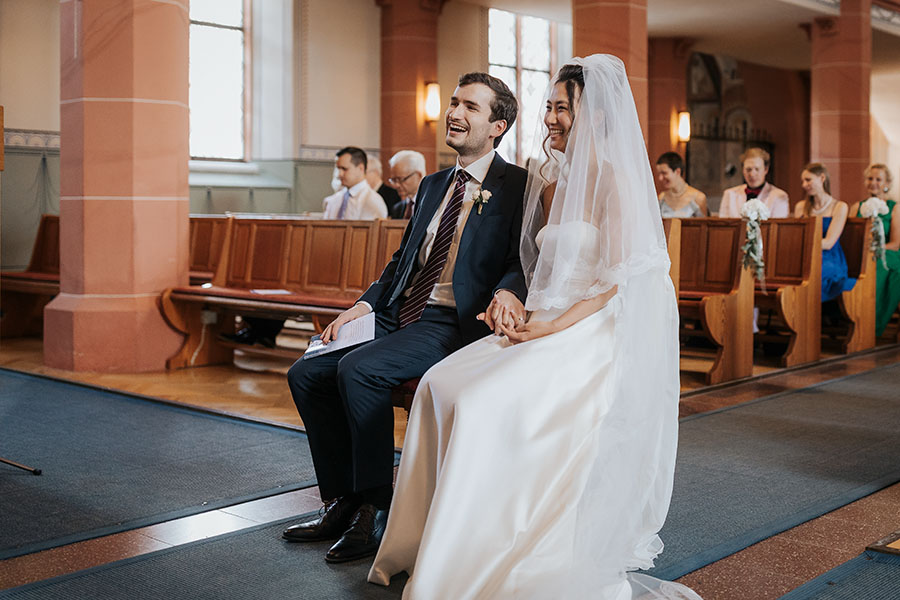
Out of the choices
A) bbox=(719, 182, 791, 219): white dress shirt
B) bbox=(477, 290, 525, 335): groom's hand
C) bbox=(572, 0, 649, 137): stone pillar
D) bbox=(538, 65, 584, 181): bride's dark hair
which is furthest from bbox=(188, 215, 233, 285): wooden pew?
bbox=(538, 65, 584, 181): bride's dark hair

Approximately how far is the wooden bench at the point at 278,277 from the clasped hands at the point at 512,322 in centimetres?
300

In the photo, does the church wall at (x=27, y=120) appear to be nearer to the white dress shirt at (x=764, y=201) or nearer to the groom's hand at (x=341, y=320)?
the white dress shirt at (x=764, y=201)

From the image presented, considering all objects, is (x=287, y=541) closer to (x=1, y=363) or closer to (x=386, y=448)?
(x=386, y=448)

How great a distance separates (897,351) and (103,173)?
6.29 meters

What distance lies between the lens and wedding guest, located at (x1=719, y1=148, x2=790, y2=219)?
7969mm

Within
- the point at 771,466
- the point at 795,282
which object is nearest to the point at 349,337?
the point at 771,466

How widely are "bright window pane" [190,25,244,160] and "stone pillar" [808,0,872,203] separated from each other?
25.3 ft

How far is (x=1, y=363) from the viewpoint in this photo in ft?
23.1

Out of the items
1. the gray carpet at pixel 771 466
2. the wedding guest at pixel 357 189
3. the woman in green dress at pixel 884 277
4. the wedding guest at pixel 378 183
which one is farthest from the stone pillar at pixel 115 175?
the woman in green dress at pixel 884 277

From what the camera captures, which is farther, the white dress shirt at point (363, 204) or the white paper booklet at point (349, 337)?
the white dress shirt at point (363, 204)

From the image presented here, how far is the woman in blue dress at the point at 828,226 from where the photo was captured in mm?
7934

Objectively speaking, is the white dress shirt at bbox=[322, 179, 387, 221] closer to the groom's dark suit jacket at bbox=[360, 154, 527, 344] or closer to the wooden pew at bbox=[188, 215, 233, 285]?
the wooden pew at bbox=[188, 215, 233, 285]

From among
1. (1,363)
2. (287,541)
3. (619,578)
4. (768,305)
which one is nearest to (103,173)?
(1,363)

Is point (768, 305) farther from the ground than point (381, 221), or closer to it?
closer to it
